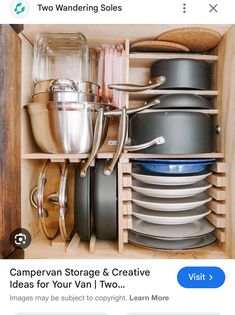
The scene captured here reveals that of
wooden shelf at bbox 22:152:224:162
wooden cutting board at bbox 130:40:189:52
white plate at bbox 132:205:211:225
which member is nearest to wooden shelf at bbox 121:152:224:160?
wooden shelf at bbox 22:152:224:162

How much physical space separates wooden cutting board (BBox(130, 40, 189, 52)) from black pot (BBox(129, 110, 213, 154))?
0.54 ft

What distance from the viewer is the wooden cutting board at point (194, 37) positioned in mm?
486

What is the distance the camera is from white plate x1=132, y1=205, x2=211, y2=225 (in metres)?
0.51

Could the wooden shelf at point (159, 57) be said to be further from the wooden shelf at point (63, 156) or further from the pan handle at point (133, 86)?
the wooden shelf at point (63, 156)

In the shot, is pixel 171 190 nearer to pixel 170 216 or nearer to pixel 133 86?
pixel 170 216

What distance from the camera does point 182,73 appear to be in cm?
52

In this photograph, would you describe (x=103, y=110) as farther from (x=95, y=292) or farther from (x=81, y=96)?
(x=95, y=292)

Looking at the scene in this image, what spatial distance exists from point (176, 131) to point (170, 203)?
0.51 feet

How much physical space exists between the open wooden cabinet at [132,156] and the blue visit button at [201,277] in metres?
0.05

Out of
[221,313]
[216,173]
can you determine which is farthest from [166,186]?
[221,313]
